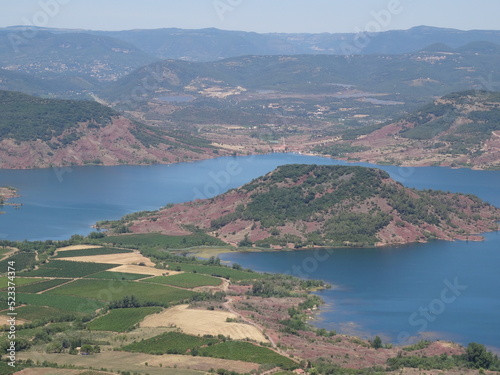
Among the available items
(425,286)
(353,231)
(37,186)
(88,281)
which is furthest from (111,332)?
(37,186)

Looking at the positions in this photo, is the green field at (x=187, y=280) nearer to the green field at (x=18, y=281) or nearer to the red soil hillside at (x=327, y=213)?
the green field at (x=18, y=281)

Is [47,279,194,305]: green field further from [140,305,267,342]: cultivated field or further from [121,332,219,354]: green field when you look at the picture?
[121,332,219,354]: green field

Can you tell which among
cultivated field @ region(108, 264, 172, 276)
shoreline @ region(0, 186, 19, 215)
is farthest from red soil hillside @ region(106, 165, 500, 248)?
shoreline @ region(0, 186, 19, 215)

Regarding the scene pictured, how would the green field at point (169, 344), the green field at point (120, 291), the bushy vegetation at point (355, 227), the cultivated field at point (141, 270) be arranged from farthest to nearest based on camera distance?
1. the bushy vegetation at point (355, 227)
2. the cultivated field at point (141, 270)
3. the green field at point (120, 291)
4. the green field at point (169, 344)

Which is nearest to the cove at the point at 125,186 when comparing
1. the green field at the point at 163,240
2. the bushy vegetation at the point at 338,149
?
the bushy vegetation at the point at 338,149

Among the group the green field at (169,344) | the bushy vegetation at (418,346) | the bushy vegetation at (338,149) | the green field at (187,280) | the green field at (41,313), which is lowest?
the green field at (41,313)

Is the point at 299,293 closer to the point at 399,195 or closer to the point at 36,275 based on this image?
the point at 36,275
